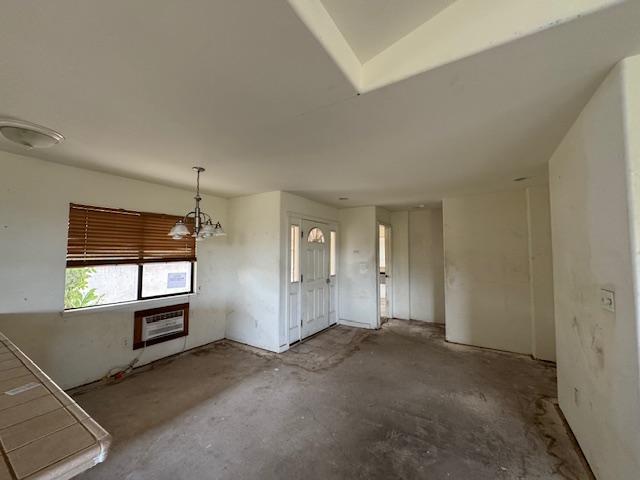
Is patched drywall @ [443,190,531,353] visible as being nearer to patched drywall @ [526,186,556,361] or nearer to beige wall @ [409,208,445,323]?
patched drywall @ [526,186,556,361]

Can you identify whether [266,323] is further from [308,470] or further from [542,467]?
[542,467]

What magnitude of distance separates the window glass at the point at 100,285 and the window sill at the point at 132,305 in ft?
0.24

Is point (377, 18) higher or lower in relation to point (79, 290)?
higher

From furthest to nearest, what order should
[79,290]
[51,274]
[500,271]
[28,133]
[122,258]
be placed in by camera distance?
[500,271] → [122,258] → [79,290] → [51,274] → [28,133]

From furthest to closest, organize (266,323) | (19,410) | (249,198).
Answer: (249,198) < (266,323) < (19,410)

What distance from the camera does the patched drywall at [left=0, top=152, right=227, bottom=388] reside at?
2.36 metres

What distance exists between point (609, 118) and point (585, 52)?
16.5 inches

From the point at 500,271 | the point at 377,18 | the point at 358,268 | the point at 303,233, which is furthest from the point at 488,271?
the point at 377,18

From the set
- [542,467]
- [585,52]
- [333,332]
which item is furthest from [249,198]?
[542,467]

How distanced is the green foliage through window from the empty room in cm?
2

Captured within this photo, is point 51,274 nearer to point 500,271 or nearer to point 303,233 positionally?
point 303,233

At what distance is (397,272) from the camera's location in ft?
18.0

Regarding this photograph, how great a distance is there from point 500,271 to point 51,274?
5.45m

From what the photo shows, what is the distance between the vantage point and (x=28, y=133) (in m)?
1.86
